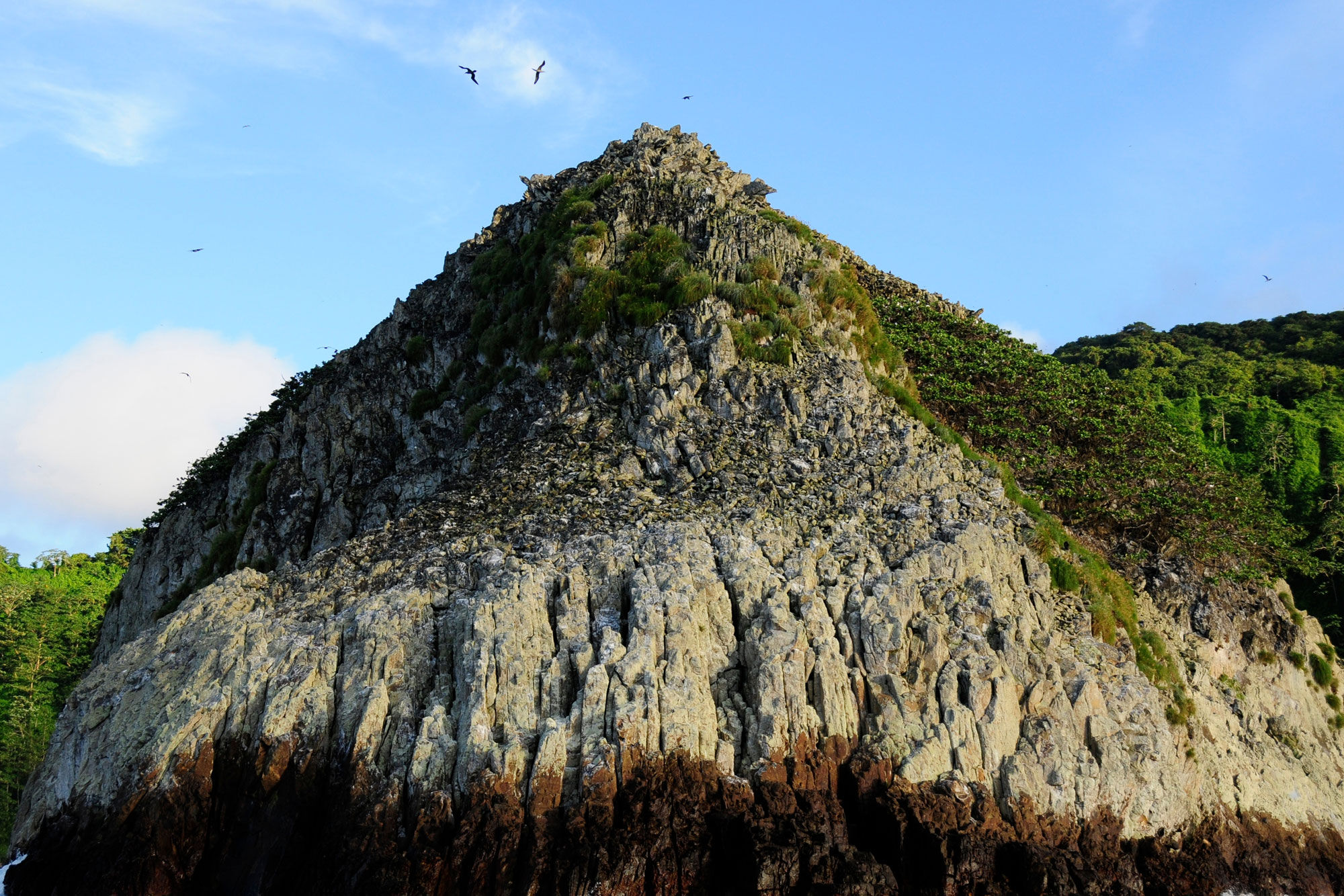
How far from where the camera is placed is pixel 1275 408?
63562 millimetres

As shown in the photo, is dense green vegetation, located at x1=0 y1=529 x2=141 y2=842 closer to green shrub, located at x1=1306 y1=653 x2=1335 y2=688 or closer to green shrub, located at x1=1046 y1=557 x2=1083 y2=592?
green shrub, located at x1=1046 y1=557 x2=1083 y2=592

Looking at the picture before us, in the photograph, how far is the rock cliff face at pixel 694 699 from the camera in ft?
81.5

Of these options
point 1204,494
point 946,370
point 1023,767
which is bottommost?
point 1023,767

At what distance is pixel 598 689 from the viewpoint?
26.3 metres

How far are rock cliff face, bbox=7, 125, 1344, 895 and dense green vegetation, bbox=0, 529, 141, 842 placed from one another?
20557 mm

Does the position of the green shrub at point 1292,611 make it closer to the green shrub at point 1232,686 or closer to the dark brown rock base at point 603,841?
the green shrub at point 1232,686

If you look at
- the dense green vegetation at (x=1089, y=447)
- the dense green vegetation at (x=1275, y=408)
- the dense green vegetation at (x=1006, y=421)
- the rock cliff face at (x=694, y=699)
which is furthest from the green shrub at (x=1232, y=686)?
the dense green vegetation at (x=1275, y=408)

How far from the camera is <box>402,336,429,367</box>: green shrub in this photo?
48.3 meters

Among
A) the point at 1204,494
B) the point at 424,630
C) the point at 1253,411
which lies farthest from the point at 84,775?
the point at 1253,411

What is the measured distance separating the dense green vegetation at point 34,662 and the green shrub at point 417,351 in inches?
738

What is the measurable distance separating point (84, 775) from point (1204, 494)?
37.2m

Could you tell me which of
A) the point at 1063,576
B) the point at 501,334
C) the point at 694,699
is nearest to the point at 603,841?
the point at 694,699

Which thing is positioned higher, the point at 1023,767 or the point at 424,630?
the point at 424,630

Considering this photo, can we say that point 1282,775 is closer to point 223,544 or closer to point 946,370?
point 946,370
